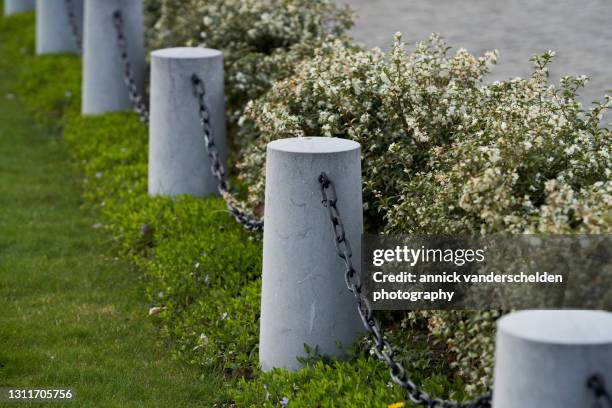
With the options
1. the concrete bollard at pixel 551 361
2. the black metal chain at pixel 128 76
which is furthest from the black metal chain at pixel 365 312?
the black metal chain at pixel 128 76

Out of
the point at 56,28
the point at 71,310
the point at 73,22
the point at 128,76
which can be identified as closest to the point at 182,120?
the point at 71,310

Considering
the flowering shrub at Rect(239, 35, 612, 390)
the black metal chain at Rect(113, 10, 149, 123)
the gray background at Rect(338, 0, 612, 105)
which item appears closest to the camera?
the flowering shrub at Rect(239, 35, 612, 390)

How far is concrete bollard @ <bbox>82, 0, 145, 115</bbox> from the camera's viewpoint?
27.0ft

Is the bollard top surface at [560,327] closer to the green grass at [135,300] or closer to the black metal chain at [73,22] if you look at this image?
the green grass at [135,300]

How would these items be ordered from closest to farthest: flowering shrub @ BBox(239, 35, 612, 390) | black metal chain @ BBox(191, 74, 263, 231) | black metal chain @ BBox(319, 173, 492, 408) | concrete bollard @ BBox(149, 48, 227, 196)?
black metal chain @ BBox(319, 173, 492, 408)
flowering shrub @ BBox(239, 35, 612, 390)
black metal chain @ BBox(191, 74, 263, 231)
concrete bollard @ BBox(149, 48, 227, 196)

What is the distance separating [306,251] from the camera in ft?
13.5

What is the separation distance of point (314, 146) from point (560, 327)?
161 centimetres

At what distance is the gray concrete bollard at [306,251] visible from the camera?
4113 mm

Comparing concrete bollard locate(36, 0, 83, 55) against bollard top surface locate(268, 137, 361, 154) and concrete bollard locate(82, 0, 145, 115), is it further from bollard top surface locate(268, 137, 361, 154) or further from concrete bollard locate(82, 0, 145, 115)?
bollard top surface locate(268, 137, 361, 154)

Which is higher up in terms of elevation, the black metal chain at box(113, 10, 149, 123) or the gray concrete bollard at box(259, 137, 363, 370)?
the black metal chain at box(113, 10, 149, 123)

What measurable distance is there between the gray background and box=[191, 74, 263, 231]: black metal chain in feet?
6.97

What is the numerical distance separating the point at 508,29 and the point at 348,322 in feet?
16.2

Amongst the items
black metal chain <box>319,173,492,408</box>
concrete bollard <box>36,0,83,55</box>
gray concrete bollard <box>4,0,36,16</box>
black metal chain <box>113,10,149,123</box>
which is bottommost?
black metal chain <box>319,173,492,408</box>

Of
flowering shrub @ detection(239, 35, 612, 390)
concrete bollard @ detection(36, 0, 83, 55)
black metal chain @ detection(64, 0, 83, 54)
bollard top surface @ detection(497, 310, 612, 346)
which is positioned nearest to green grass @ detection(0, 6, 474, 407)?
flowering shrub @ detection(239, 35, 612, 390)
